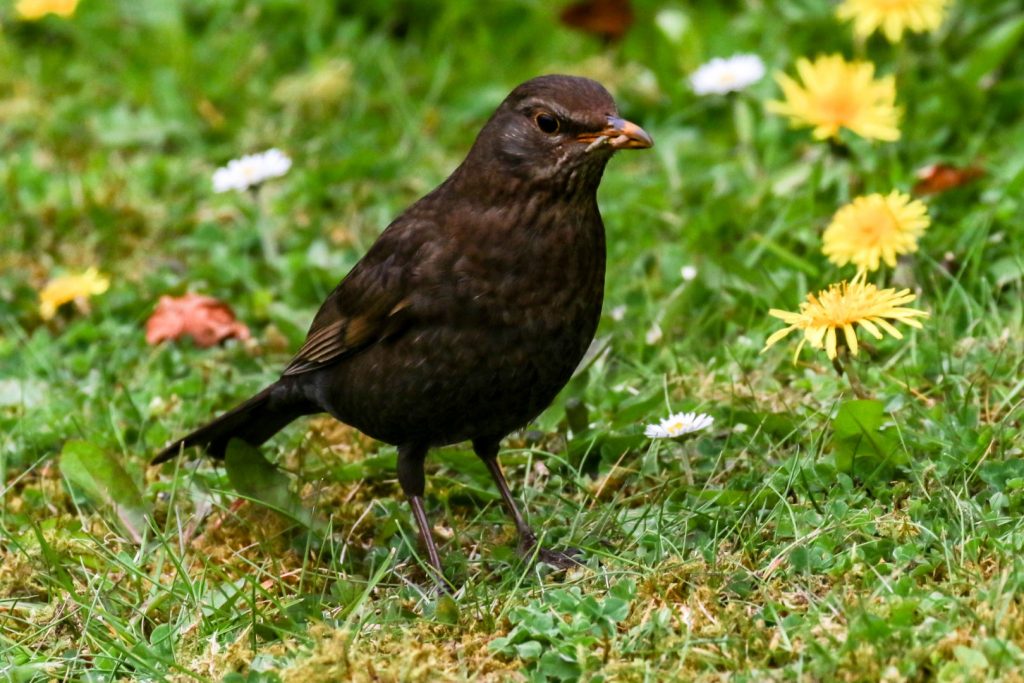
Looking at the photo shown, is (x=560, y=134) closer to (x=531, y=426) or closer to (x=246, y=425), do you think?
(x=531, y=426)

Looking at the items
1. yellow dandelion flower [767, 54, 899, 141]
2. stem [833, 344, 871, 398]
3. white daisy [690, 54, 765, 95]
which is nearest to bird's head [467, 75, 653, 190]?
stem [833, 344, 871, 398]

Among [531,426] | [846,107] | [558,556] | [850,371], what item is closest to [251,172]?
[531,426]

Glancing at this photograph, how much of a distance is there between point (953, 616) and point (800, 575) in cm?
45

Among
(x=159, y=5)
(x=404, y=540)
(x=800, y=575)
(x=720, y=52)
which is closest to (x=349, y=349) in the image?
(x=404, y=540)

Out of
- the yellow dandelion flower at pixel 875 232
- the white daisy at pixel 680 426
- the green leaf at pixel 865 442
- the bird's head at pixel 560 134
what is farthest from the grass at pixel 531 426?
the bird's head at pixel 560 134

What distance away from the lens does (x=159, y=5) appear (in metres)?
8.03

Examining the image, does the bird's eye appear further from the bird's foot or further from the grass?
the bird's foot

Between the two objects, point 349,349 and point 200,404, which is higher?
point 349,349

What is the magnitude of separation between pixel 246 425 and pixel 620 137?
1.53 m

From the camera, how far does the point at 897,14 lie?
5934 millimetres

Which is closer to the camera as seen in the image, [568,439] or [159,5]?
[568,439]

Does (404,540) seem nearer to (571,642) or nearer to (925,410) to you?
(571,642)

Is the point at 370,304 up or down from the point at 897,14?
down

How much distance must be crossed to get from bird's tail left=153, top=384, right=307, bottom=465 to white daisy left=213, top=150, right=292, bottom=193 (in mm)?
1644
